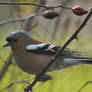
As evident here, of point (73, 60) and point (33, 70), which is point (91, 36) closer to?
point (73, 60)

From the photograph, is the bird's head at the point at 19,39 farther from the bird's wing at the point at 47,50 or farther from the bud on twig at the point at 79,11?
the bud on twig at the point at 79,11

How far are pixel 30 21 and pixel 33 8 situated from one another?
0.58 ft

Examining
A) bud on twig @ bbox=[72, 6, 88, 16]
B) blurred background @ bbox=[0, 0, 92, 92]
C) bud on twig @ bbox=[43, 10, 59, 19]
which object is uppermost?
bud on twig @ bbox=[72, 6, 88, 16]

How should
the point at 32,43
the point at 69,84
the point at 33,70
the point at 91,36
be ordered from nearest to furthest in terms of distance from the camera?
the point at 33,70, the point at 32,43, the point at 91,36, the point at 69,84

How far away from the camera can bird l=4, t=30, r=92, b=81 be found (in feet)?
14.0

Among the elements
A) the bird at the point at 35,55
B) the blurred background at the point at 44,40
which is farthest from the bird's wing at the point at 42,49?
the blurred background at the point at 44,40

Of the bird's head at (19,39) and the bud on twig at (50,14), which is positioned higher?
the bud on twig at (50,14)

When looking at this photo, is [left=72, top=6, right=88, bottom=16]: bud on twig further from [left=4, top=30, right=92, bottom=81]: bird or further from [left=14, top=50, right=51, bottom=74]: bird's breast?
[left=14, top=50, right=51, bottom=74]: bird's breast

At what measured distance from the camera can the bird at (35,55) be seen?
4.27 meters

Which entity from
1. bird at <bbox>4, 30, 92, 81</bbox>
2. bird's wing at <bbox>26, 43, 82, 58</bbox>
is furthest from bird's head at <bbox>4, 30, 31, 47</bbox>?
bird's wing at <bbox>26, 43, 82, 58</bbox>

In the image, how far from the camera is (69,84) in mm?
6316

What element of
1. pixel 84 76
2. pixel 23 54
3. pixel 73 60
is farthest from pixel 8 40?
pixel 84 76

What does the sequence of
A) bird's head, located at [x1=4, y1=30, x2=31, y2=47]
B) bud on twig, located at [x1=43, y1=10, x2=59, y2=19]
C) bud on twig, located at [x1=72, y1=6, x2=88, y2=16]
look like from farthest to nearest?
bird's head, located at [x1=4, y1=30, x2=31, y2=47] → bud on twig, located at [x1=43, y1=10, x2=59, y2=19] → bud on twig, located at [x1=72, y1=6, x2=88, y2=16]

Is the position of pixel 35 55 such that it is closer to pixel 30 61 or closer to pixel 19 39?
pixel 30 61
